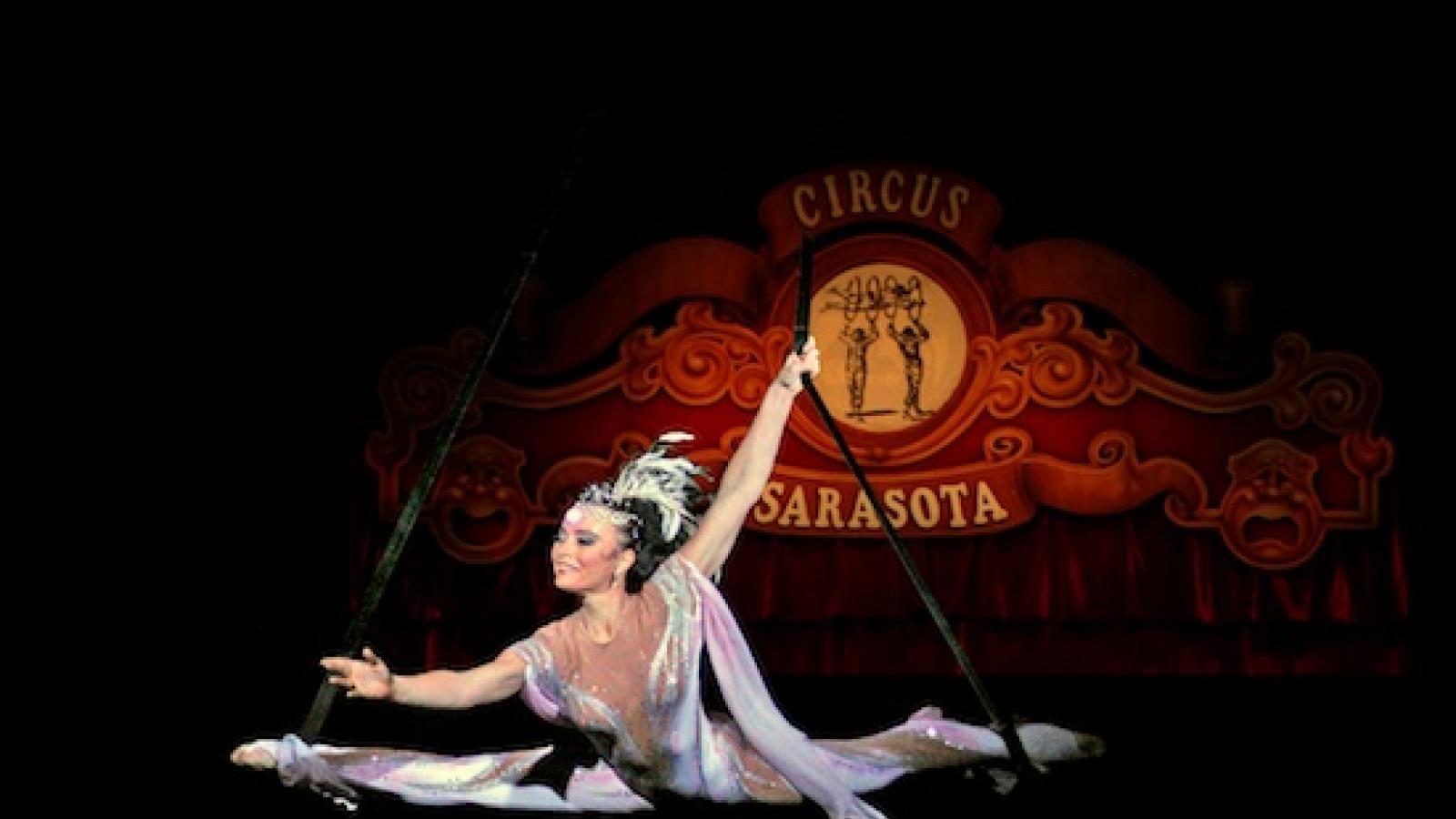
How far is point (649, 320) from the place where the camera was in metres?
3.61

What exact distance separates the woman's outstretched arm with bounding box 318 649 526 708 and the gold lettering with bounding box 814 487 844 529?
1.07 metres

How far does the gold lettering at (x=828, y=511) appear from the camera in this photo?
11.3 feet

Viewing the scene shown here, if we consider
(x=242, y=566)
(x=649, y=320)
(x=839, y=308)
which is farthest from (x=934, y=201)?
(x=242, y=566)

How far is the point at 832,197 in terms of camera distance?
3506mm

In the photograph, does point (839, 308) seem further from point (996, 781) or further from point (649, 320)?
point (996, 781)

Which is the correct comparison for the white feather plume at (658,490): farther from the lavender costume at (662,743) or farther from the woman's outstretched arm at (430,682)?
the woman's outstretched arm at (430,682)

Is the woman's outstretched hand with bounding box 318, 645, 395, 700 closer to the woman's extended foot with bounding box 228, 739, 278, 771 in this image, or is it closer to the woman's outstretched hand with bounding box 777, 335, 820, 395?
the woman's extended foot with bounding box 228, 739, 278, 771

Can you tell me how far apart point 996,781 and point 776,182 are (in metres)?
1.46

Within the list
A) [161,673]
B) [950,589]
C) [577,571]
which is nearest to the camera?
[577,571]

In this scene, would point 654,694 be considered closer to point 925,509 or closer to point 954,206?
point 925,509

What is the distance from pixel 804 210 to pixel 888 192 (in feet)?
0.61

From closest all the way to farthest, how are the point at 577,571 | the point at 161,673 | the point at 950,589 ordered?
the point at 577,571, the point at 161,673, the point at 950,589

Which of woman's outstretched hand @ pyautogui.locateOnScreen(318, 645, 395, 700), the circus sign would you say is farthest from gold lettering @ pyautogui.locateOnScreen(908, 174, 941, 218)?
woman's outstretched hand @ pyautogui.locateOnScreen(318, 645, 395, 700)

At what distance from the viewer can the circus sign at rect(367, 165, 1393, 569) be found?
3389mm
